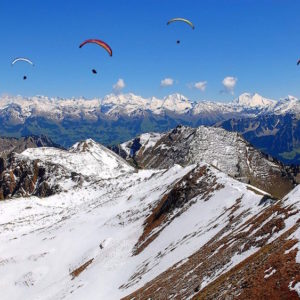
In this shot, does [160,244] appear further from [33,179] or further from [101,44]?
[33,179]

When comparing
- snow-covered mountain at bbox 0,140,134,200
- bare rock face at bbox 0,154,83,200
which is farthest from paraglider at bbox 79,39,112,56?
bare rock face at bbox 0,154,83,200

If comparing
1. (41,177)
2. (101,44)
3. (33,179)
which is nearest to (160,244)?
(101,44)

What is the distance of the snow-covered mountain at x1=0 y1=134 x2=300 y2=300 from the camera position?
97.0 feet

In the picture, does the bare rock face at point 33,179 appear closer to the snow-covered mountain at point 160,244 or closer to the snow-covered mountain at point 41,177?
the snow-covered mountain at point 41,177

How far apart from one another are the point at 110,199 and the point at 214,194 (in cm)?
4709

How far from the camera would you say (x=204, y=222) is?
200 feet

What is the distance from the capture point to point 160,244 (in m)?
61.9

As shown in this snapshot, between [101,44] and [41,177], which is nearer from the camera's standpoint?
[101,44]

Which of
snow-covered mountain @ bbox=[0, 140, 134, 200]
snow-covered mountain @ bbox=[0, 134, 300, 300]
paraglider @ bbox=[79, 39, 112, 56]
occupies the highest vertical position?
snow-covered mountain @ bbox=[0, 140, 134, 200]

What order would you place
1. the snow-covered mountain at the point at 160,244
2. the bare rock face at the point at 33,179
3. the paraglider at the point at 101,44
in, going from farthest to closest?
the bare rock face at the point at 33,179 < the paraglider at the point at 101,44 < the snow-covered mountain at the point at 160,244

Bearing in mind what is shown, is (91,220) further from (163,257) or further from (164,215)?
(163,257)

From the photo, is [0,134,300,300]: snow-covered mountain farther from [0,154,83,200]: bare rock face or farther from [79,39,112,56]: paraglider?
[0,154,83,200]: bare rock face

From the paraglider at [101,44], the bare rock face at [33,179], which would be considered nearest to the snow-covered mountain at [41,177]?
the bare rock face at [33,179]

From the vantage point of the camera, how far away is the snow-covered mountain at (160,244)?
29.6 m
